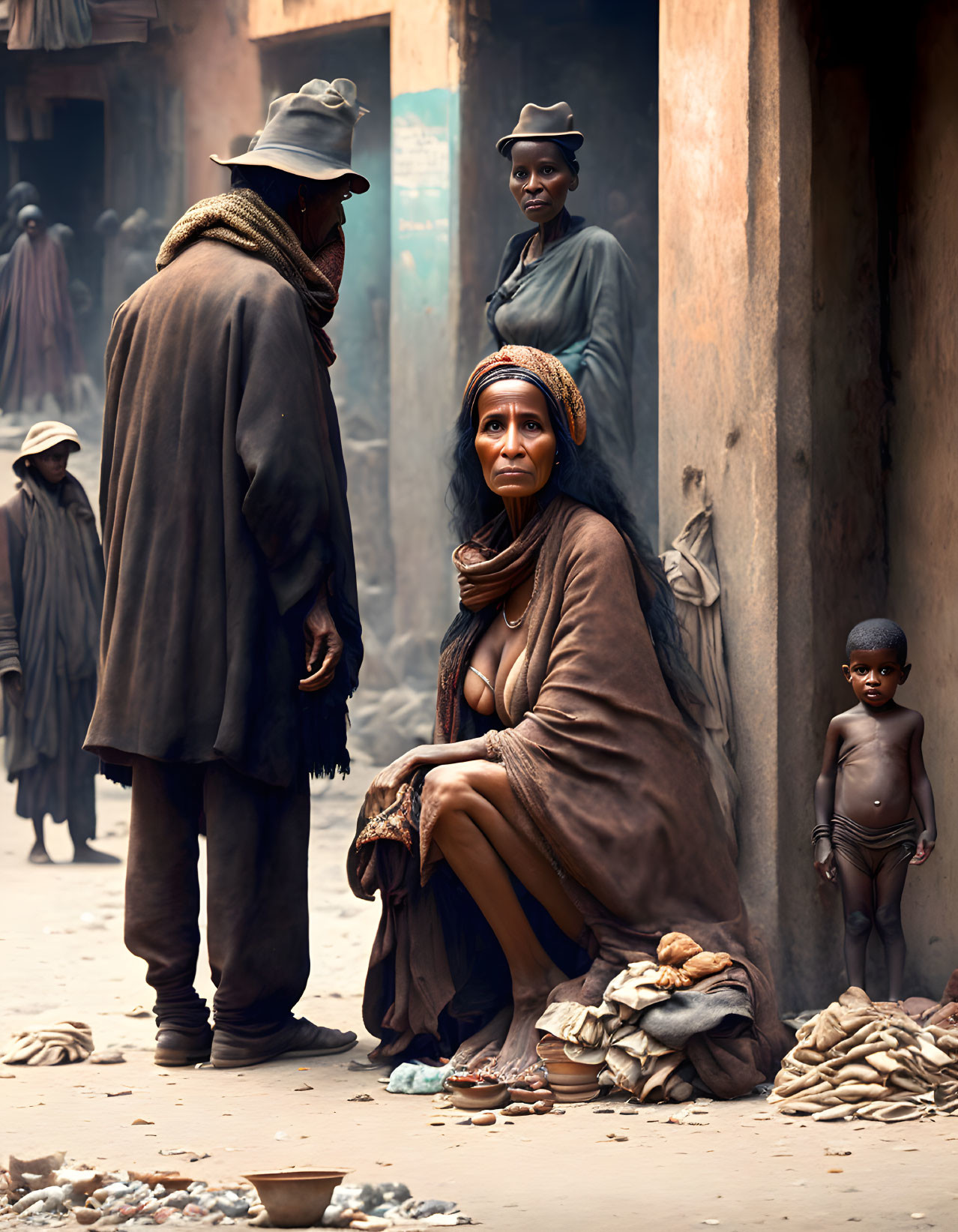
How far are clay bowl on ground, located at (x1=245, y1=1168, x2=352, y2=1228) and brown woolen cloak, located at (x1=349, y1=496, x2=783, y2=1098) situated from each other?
1222 mm

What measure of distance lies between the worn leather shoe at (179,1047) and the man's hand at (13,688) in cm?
432

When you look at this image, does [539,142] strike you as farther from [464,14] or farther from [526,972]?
[464,14]

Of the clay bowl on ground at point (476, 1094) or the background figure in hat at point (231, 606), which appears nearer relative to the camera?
the clay bowl on ground at point (476, 1094)

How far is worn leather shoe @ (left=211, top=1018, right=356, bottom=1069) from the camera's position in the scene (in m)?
4.48

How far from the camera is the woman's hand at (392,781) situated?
4.40m

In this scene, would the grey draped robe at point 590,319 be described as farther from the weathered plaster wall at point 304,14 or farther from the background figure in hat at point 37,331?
the background figure in hat at point 37,331

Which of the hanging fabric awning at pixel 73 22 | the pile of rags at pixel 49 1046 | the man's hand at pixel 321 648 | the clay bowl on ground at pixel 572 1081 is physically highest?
the hanging fabric awning at pixel 73 22

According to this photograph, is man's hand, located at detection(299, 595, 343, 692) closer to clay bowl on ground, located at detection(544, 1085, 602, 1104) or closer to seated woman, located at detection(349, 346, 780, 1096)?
seated woman, located at detection(349, 346, 780, 1096)

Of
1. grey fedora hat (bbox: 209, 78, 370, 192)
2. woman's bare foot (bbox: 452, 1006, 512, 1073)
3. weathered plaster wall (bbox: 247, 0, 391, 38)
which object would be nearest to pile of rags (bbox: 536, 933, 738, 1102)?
woman's bare foot (bbox: 452, 1006, 512, 1073)

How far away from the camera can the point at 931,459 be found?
505 centimetres

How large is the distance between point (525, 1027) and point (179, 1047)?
903mm

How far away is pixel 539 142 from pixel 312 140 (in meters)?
1.59

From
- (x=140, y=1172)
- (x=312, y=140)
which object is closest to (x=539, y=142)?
(x=312, y=140)

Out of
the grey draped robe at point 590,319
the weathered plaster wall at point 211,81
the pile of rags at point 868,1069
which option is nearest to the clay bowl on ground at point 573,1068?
the pile of rags at point 868,1069
